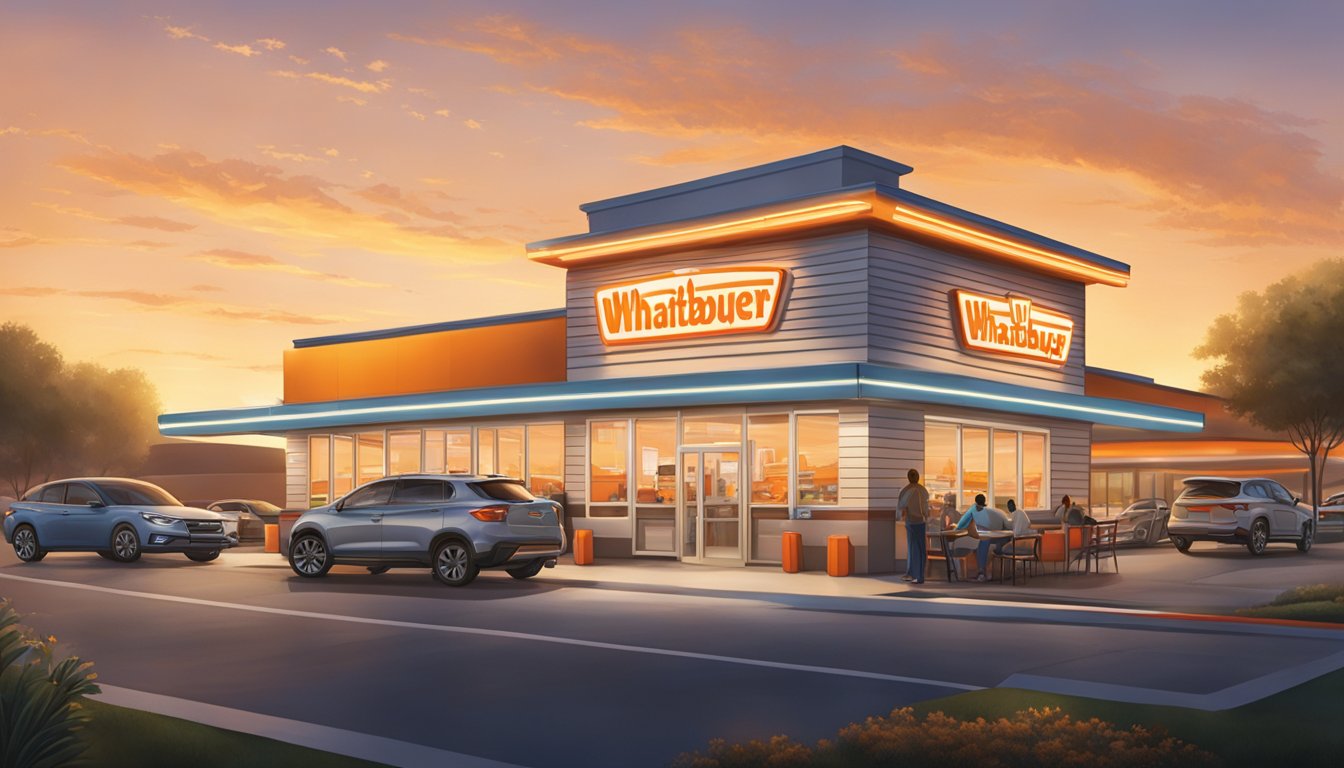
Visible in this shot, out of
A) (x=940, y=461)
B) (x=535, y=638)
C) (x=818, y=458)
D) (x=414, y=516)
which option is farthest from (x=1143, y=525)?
(x=535, y=638)

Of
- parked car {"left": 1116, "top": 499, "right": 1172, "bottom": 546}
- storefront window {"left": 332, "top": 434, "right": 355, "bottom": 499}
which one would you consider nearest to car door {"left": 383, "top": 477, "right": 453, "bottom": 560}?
storefront window {"left": 332, "top": 434, "right": 355, "bottom": 499}

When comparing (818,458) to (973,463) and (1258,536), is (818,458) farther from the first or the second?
(1258,536)

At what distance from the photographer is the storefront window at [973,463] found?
91.0 feet

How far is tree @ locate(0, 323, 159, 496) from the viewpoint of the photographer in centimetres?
7756

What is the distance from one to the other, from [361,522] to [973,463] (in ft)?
40.9

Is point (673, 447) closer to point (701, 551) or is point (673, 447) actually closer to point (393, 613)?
point (701, 551)

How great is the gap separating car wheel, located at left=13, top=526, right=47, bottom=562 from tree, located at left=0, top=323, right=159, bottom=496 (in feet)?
170

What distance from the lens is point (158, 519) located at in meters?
28.9

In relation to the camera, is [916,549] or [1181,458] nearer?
[916,549]

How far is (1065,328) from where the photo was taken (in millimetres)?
31109

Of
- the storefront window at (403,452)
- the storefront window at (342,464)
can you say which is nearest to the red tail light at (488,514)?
the storefront window at (403,452)

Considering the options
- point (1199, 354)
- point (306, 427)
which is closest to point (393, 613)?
point (306, 427)

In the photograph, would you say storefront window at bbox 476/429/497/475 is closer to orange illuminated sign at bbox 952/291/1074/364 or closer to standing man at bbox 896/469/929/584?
orange illuminated sign at bbox 952/291/1074/364

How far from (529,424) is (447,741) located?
852 inches
